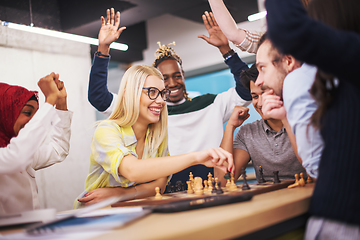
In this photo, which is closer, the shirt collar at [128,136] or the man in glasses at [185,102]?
the shirt collar at [128,136]

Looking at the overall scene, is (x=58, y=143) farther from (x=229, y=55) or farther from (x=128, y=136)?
(x=229, y=55)

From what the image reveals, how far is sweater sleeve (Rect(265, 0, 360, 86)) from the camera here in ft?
2.70

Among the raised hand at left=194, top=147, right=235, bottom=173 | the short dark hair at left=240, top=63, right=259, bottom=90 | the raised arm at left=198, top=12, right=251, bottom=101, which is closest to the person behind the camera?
the raised hand at left=194, top=147, right=235, bottom=173

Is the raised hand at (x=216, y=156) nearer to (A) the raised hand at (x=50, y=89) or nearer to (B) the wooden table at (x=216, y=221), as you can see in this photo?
(B) the wooden table at (x=216, y=221)

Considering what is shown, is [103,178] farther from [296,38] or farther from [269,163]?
[296,38]

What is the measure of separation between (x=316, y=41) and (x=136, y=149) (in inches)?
61.0

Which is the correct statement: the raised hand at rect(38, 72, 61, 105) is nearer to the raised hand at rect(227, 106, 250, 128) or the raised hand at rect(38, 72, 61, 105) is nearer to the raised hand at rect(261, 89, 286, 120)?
the raised hand at rect(261, 89, 286, 120)

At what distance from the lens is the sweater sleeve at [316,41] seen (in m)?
0.82

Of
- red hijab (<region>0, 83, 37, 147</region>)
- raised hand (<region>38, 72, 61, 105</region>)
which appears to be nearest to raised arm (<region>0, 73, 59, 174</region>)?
raised hand (<region>38, 72, 61, 105</region>)

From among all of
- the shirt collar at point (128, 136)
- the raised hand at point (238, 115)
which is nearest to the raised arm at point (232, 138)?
the raised hand at point (238, 115)

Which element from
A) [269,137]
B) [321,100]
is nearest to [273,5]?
[321,100]

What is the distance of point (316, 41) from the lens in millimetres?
829

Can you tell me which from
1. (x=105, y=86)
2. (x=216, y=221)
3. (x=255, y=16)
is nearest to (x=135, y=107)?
(x=105, y=86)

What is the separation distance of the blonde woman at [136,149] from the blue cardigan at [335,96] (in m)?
0.58
